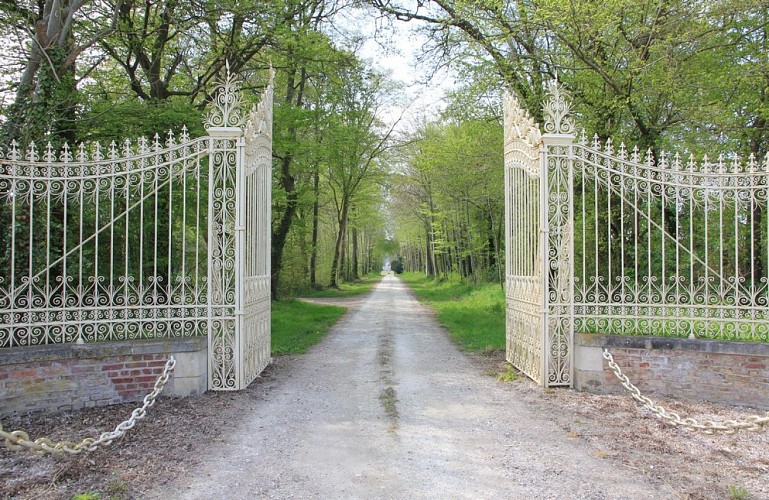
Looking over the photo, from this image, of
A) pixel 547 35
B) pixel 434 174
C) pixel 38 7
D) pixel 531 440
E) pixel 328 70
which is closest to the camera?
pixel 531 440

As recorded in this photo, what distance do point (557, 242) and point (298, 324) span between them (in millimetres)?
9108

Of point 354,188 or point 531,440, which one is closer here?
point 531,440

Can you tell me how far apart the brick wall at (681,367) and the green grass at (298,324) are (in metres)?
5.79

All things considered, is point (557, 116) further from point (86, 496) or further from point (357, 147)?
point (357, 147)

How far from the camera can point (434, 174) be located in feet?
85.1

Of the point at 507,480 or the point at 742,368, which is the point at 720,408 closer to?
the point at 742,368

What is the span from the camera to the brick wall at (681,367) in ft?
21.9

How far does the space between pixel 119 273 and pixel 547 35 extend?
36.4ft

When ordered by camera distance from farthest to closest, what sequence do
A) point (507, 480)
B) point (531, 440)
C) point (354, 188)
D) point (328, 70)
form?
point (354, 188) < point (328, 70) < point (531, 440) < point (507, 480)

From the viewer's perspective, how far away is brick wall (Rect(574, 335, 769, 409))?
21.9 ft

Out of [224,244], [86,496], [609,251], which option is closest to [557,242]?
[609,251]

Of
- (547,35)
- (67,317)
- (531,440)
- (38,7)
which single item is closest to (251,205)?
(67,317)

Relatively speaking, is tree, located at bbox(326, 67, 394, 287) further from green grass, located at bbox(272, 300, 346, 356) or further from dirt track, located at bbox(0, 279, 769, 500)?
dirt track, located at bbox(0, 279, 769, 500)

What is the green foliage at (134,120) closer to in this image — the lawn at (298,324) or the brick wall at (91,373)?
the brick wall at (91,373)
